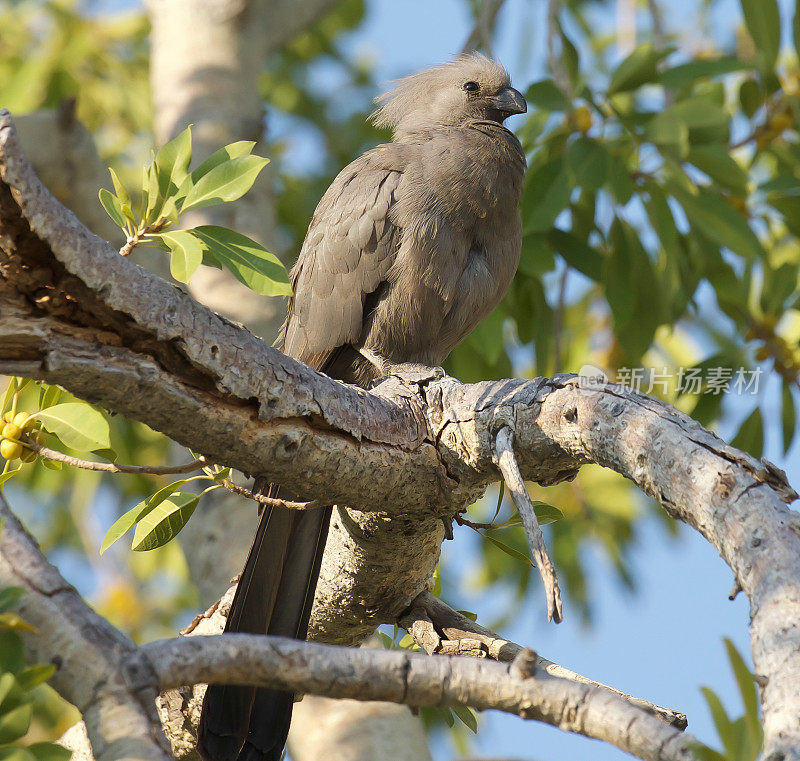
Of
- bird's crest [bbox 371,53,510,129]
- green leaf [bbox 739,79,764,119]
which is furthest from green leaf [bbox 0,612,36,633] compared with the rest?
green leaf [bbox 739,79,764,119]

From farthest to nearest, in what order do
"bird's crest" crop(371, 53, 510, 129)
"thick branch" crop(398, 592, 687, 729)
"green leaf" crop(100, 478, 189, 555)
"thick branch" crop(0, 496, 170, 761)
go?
"bird's crest" crop(371, 53, 510, 129) → "thick branch" crop(398, 592, 687, 729) → "green leaf" crop(100, 478, 189, 555) → "thick branch" crop(0, 496, 170, 761)

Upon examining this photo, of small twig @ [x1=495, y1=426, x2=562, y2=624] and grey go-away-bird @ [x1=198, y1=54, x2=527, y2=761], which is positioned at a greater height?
grey go-away-bird @ [x1=198, y1=54, x2=527, y2=761]

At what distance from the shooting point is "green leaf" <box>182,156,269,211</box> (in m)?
2.18

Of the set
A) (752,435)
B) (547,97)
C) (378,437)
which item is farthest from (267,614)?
(547,97)

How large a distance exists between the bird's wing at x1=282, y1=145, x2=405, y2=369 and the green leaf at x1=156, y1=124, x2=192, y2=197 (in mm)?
1259

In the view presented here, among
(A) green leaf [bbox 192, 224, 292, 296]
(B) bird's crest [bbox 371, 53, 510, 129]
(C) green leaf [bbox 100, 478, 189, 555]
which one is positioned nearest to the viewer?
(A) green leaf [bbox 192, 224, 292, 296]

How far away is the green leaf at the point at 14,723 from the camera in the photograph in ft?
4.37

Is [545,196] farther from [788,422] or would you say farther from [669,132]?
[788,422]

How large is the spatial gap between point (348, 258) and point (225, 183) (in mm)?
1328

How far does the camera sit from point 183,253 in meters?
2.06

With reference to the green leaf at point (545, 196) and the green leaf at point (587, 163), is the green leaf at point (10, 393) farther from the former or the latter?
the green leaf at point (587, 163)

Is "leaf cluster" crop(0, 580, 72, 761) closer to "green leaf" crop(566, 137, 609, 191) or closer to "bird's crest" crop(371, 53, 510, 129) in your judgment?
"green leaf" crop(566, 137, 609, 191)

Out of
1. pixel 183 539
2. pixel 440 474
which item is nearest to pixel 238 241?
pixel 440 474

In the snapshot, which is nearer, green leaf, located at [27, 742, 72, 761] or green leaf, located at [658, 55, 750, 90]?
green leaf, located at [27, 742, 72, 761]
